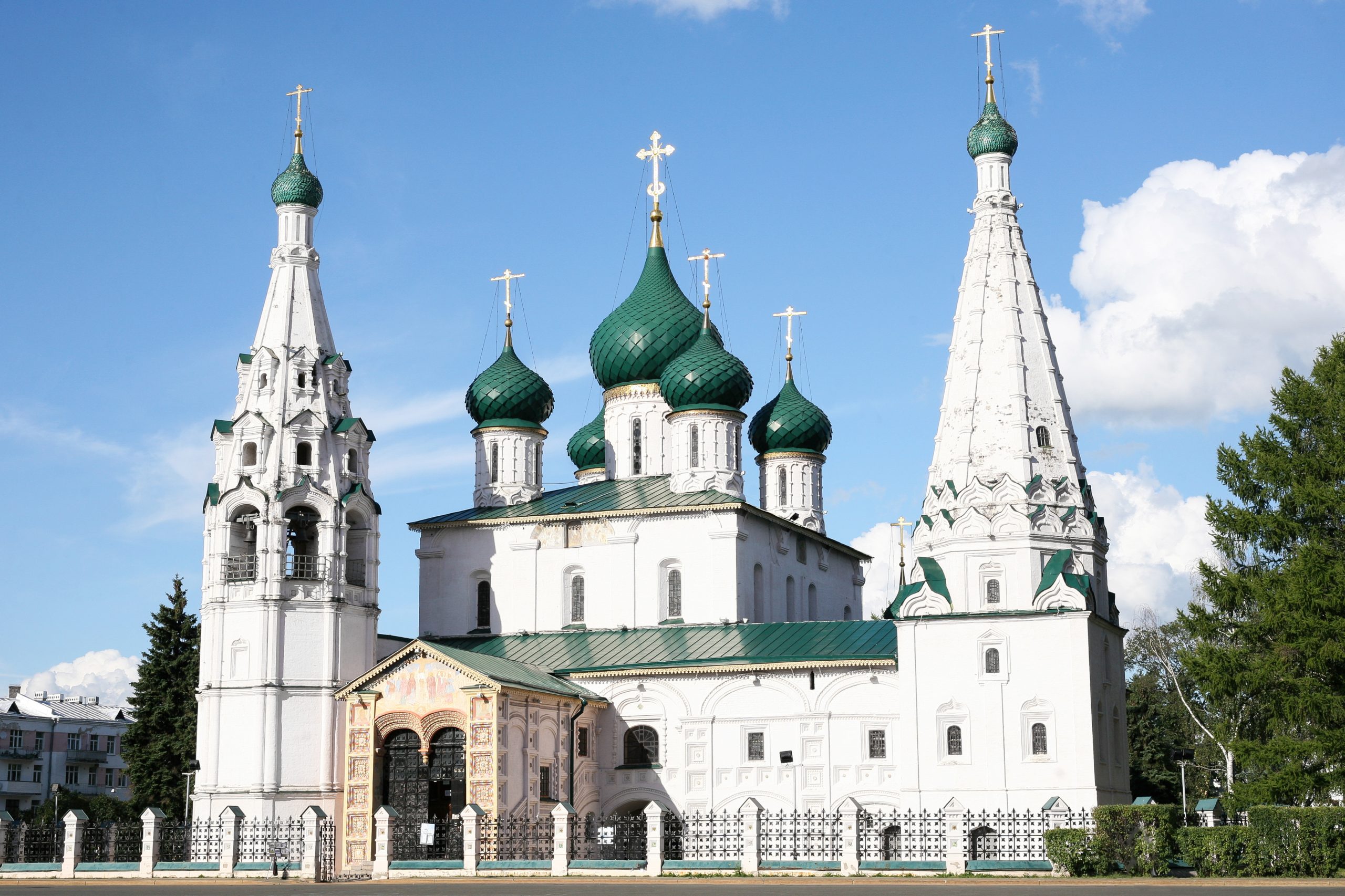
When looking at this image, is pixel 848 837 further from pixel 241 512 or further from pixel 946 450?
pixel 241 512

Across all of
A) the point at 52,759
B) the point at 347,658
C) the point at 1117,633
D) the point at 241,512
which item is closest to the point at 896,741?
the point at 1117,633

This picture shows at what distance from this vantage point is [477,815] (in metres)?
25.4

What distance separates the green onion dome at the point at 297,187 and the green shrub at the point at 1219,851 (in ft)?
65.4

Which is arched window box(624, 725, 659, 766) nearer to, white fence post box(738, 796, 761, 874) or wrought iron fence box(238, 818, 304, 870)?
wrought iron fence box(238, 818, 304, 870)

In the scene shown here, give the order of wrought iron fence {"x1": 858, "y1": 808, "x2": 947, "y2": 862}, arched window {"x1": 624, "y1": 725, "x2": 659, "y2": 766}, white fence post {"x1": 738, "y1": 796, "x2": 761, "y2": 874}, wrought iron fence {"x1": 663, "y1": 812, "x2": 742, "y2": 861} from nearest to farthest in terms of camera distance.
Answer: white fence post {"x1": 738, "y1": 796, "x2": 761, "y2": 874} → wrought iron fence {"x1": 858, "y1": 808, "x2": 947, "y2": 862} → wrought iron fence {"x1": 663, "y1": 812, "x2": 742, "y2": 861} → arched window {"x1": 624, "y1": 725, "x2": 659, "y2": 766}

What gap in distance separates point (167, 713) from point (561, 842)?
16.8 m

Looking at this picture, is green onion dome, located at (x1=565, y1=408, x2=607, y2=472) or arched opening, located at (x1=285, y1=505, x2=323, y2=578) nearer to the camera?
arched opening, located at (x1=285, y1=505, x2=323, y2=578)

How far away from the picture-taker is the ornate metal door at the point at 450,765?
28297 mm

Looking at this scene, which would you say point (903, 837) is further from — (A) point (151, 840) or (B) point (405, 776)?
(A) point (151, 840)

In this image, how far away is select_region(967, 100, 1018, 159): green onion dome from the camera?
30.6 metres

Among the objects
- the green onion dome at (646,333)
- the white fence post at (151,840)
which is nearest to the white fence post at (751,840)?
the white fence post at (151,840)

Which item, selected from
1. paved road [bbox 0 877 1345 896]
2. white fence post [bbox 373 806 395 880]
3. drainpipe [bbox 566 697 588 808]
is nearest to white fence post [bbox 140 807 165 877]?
paved road [bbox 0 877 1345 896]

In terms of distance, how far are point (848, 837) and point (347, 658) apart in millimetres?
11030

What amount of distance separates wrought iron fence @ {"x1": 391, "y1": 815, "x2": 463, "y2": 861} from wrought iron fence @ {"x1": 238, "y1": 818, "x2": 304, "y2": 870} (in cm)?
153
